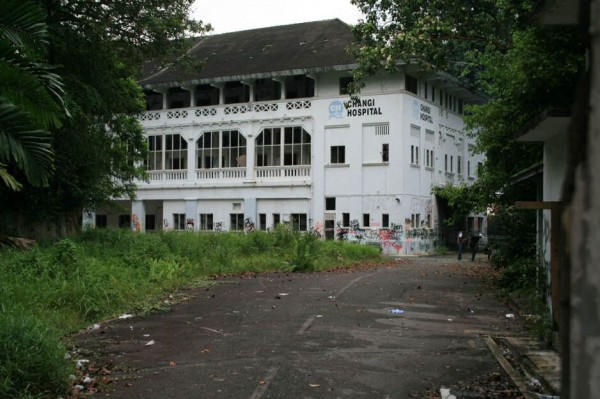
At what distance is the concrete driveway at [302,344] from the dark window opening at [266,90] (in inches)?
1039

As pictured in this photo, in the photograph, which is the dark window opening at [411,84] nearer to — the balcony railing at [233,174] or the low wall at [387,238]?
the balcony railing at [233,174]

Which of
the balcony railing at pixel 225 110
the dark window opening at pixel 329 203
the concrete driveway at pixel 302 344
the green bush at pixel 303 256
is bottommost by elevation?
the concrete driveway at pixel 302 344

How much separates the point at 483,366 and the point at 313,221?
30.8 m

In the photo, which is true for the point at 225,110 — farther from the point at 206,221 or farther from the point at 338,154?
the point at 338,154

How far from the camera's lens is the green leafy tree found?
1792 centimetres

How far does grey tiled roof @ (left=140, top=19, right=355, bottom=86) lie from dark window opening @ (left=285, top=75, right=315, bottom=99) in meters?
0.87

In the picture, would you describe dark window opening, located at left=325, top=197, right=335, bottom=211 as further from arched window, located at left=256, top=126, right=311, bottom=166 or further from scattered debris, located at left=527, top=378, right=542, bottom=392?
scattered debris, located at left=527, top=378, right=542, bottom=392

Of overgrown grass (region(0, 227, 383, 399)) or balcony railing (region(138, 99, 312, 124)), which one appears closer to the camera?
overgrown grass (region(0, 227, 383, 399))

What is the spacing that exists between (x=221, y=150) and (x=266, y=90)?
510cm

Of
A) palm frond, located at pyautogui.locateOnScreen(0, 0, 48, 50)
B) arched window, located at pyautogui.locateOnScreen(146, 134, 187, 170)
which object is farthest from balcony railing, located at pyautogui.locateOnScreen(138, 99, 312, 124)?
palm frond, located at pyautogui.locateOnScreen(0, 0, 48, 50)

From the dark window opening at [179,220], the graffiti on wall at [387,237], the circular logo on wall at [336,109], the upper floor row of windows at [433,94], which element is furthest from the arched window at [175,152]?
the upper floor row of windows at [433,94]

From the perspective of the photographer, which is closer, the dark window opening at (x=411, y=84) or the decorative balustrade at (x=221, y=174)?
the dark window opening at (x=411, y=84)

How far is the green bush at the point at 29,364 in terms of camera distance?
20.3 ft

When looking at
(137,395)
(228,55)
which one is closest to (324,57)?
(228,55)
